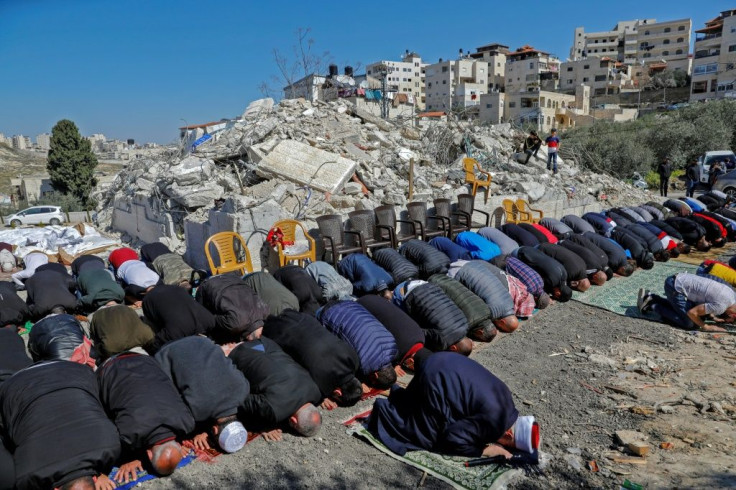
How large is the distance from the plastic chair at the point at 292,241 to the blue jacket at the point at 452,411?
11.6ft

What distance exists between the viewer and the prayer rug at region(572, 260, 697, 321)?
635 cm

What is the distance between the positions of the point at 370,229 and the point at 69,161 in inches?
1018

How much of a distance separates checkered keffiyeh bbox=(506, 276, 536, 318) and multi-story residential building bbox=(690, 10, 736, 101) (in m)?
54.1

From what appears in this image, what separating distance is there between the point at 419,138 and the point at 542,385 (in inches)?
442

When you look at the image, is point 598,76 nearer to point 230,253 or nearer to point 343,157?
point 343,157

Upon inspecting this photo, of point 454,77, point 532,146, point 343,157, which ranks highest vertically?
point 454,77

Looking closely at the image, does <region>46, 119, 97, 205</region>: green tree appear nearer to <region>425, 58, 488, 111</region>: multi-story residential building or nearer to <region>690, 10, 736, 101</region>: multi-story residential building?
<region>425, 58, 488, 111</region>: multi-story residential building

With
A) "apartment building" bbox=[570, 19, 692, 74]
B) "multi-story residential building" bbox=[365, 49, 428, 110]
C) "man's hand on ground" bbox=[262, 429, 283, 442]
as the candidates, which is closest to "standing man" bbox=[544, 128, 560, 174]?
"man's hand on ground" bbox=[262, 429, 283, 442]

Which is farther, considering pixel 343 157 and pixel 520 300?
pixel 343 157

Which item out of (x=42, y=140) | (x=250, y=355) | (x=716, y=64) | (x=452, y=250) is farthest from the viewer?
(x=42, y=140)

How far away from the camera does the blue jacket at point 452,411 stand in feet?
10.3

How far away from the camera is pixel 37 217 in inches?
691

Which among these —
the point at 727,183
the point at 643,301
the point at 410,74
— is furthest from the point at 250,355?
the point at 410,74

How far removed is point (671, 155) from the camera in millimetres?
23719
